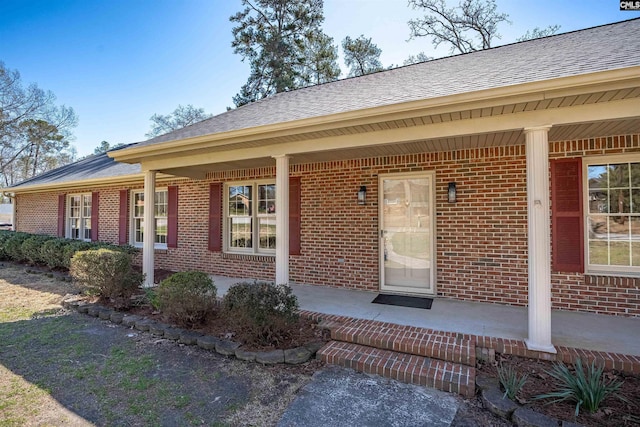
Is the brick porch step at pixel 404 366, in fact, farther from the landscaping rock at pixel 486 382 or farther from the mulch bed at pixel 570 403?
the mulch bed at pixel 570 403

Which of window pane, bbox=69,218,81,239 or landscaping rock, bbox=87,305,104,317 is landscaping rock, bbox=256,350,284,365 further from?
window pane, bbox=69,218,81,239

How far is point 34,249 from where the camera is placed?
8.77 meters

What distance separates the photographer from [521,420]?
2.37 metres

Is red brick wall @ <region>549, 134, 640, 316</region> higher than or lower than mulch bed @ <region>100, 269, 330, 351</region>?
higher

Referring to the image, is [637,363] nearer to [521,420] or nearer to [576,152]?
[521,420]

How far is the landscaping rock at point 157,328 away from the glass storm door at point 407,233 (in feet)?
11.8

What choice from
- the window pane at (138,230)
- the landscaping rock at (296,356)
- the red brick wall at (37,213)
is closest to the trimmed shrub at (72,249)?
the window pane at (138,230)

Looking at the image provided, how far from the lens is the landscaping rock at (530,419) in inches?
90.7

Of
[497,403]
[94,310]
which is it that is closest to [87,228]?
[94,310]

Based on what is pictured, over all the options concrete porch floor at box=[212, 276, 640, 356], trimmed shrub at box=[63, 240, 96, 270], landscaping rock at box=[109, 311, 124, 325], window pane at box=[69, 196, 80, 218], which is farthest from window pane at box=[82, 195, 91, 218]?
concrete porch floor at box=[212, 276, 640, 356]

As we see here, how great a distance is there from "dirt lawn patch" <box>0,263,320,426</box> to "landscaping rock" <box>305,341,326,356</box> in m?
0.19

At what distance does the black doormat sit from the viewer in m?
4.93

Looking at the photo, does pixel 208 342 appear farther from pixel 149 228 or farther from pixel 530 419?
pixel 149 228

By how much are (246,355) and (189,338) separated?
0.94 m
